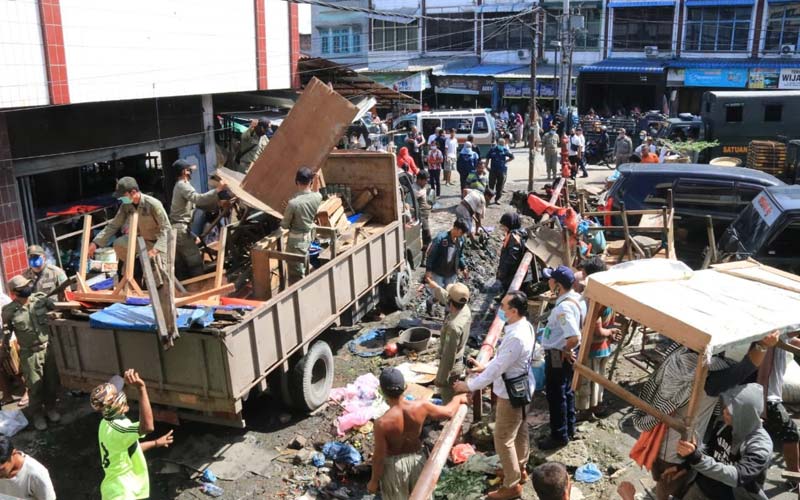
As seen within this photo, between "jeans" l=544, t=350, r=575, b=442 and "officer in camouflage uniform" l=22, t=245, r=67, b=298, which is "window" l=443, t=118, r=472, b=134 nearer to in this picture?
"officer in camouflage uniform" l=22, t=245, r=67, b=298

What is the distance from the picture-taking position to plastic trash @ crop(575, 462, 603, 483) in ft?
18.2

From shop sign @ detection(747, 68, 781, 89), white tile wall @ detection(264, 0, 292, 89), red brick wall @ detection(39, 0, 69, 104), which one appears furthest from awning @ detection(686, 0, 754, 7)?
red brick wall @ detection(39, 0, 69, 104)

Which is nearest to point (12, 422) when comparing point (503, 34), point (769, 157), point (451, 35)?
point (769, 157)

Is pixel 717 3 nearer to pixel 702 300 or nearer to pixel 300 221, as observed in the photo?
pixel 300 221

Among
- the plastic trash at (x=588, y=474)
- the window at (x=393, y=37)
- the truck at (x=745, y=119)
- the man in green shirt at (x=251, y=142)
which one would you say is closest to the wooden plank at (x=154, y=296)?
the plastic trash at (x=588, y=474)

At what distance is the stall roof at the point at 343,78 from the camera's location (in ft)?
53.0

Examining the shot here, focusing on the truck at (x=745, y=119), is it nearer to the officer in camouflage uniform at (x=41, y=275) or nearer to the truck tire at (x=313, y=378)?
the truck tire at (x=313, y=378)

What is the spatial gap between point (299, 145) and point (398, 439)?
5451mm

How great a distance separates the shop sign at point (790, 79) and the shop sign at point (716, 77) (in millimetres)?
1580

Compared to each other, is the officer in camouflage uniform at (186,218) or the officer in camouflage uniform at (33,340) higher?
the officer in camouflage uniform at (186,218)

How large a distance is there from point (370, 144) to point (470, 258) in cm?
963

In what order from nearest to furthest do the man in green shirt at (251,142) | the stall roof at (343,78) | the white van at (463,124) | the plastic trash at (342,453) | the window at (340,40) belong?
the plastic trash at (342,453) → the man in green shirt at (251,142) → the stall roof at (343,78) → the white van at (463,124) → the window at (340,40)

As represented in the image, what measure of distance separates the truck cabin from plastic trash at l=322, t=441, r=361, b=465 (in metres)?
4.98

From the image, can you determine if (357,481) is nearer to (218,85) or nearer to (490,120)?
(218,85)
